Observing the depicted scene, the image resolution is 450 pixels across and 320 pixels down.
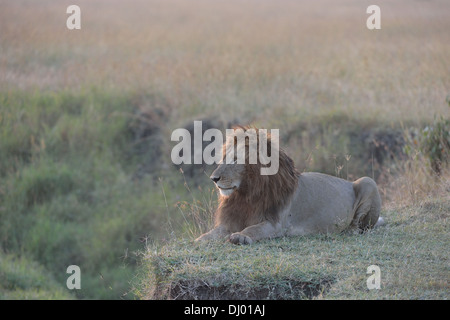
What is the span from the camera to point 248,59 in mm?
18406

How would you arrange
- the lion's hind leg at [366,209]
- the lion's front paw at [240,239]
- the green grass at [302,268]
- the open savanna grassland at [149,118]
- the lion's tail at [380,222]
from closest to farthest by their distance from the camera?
the green grass at [302,268] → the lion's front paw at [240,239] → the lion's hind leg at [366,209] → the lion's tail at [380,222] → the open savanna grassland at [149,118]

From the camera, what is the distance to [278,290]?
5.86 metres

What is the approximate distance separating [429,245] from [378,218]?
1151 mm

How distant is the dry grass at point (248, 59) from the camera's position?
596 inches

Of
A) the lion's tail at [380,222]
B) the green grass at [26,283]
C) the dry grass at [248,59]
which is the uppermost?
the dry grass at [248,59]

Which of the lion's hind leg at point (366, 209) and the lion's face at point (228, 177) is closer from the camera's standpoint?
the lion's face at point (228, 177)

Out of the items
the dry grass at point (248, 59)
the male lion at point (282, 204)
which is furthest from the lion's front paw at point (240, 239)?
the dry grass at point (248, 59)

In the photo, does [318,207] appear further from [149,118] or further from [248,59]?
[248,59]

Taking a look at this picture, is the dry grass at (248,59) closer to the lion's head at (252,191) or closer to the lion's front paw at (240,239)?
the lion's head at (252,191)

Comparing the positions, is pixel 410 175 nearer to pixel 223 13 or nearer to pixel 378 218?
pixel 378 218

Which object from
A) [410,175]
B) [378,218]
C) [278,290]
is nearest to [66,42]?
[410,175]

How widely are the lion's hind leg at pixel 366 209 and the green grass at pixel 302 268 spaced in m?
0.55

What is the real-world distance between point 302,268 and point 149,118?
10096mm

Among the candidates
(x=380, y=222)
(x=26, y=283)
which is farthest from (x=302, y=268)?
(x=26, y=283)
